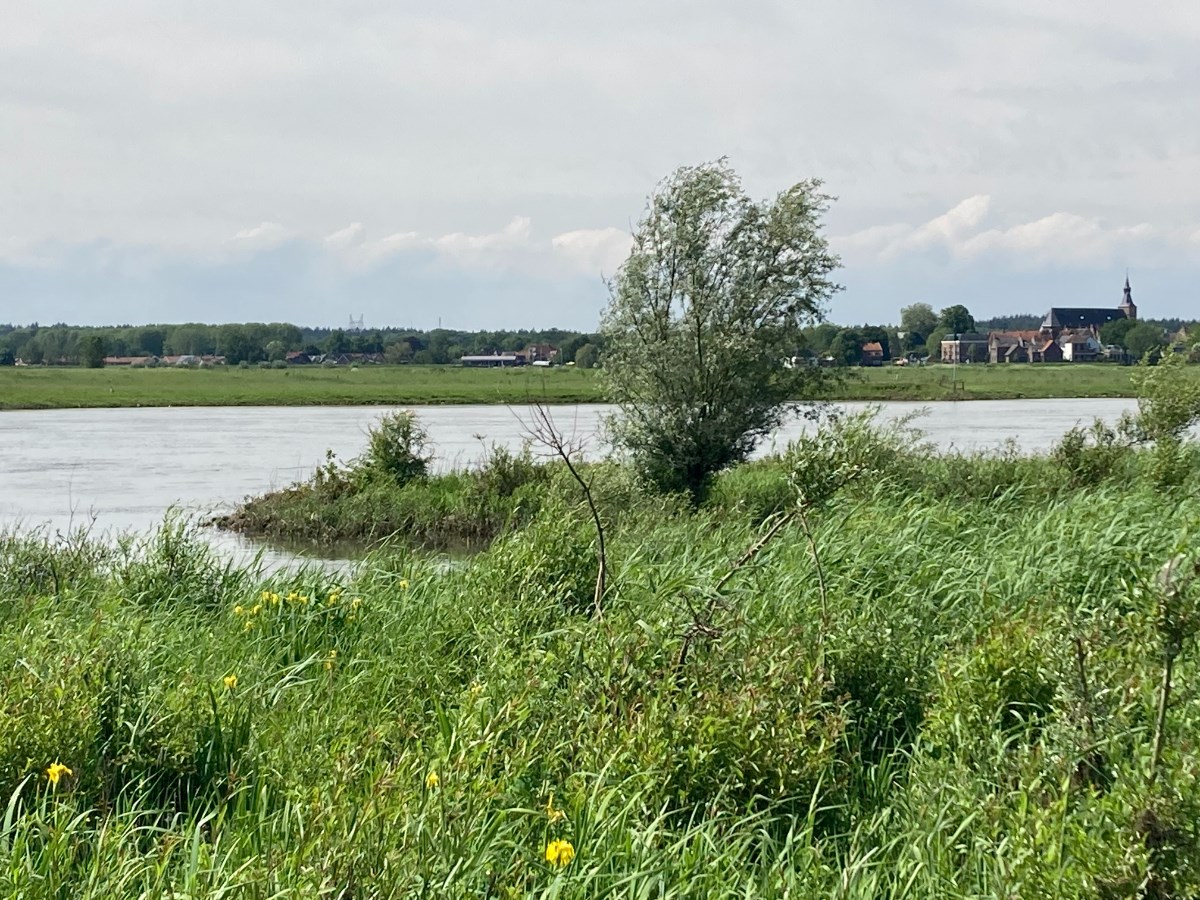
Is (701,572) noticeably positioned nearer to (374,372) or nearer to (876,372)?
(876,372)

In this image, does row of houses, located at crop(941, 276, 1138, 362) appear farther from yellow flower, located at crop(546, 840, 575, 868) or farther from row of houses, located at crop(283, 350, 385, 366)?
yellow flower, located at crop(546, 840, 575, 868)

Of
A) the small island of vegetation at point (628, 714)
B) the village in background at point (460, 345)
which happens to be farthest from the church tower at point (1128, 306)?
the small island of vegetation at point (628, 714)

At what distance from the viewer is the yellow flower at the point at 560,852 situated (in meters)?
4.62

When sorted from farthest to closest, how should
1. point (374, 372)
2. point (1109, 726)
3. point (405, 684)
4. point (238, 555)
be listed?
point (374, 372) < point (238, 555) < point (405, 684) < point (1109, 726)

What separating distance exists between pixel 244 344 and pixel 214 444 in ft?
261

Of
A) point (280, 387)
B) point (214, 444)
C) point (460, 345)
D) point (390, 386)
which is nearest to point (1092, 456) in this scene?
point (214, 444)

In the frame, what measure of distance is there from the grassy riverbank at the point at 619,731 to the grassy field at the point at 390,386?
151 ft

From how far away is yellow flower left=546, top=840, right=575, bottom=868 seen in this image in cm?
462

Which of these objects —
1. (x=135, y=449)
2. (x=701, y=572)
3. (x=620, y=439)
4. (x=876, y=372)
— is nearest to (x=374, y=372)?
(x=876, y=372)

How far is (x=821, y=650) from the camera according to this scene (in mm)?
6918

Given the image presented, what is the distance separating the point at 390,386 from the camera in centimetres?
7544

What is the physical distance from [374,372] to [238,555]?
2797 inches

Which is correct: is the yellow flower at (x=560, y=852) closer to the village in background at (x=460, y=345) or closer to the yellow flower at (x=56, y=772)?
the yellow flower at (x=56, y=772)

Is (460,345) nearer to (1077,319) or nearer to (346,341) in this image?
(346,341)
